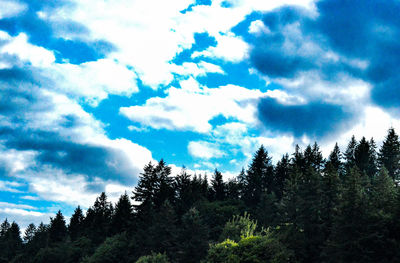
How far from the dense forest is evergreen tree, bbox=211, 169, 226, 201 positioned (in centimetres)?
33

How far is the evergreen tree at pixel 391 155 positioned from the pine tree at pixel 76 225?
94.6m

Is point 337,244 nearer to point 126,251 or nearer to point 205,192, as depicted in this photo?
point 126,251

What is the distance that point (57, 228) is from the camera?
142750mm

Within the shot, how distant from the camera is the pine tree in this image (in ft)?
427

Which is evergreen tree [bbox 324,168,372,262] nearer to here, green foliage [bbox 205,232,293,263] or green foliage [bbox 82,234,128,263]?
green foliage [bbox 205,232,293,263]

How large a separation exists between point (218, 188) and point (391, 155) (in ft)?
169

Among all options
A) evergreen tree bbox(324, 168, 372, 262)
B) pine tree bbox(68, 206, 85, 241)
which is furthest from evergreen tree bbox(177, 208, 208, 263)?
pine tree bbox(68, 206, 85, 241)

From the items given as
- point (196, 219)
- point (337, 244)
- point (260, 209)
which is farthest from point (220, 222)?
point (337, 244)

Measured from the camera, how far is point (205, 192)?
12256 centimetres

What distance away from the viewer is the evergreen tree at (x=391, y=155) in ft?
322

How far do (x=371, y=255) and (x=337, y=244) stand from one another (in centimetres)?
353

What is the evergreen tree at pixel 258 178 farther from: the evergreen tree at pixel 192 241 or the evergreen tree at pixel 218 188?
the evergreen tree at pixel 192 241

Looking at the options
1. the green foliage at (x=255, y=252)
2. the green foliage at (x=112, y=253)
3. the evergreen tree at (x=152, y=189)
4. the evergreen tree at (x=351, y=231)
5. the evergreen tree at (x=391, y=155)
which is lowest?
the green foliage at (x=112, y=253)

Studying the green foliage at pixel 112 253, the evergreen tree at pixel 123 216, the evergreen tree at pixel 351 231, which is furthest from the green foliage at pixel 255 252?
the evergreen tree at pixel 123 216
